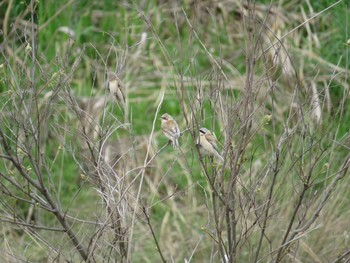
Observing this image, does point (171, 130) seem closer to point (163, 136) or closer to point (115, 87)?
point (115, 87)

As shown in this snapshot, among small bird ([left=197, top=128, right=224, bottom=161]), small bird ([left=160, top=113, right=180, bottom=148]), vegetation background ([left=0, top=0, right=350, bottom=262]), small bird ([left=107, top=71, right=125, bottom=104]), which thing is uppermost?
small bird ([left=107, top=71, right=125, bottom=104])

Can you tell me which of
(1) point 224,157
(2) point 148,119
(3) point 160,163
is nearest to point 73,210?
(3) point 160,163

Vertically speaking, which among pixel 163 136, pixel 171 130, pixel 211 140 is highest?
pixel 211 140

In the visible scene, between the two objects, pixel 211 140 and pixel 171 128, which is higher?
pixel 211 140

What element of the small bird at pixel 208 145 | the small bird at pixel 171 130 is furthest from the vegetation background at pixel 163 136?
the small bird at pixel 171 130

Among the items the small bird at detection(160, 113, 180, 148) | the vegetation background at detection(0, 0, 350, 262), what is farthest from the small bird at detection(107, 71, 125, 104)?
the small bird at detection(160, 113, 180, 148)

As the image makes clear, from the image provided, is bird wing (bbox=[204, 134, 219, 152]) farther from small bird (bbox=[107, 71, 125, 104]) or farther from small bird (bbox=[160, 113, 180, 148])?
small bird (bbox=[107, 71, 125, 104])

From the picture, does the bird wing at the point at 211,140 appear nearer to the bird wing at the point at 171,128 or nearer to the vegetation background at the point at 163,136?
the vegetation background at the point at 163,136

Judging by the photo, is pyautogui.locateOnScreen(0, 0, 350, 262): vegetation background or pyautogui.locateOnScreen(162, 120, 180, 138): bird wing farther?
pyautogui.locateOnScreen(0, 0, 350, 262): vegetation background

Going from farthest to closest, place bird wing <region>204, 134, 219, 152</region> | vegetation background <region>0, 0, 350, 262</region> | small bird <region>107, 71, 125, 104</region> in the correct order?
vegetation background <region>0, 0, 350, 262</region>
small bird <region>107, 71, 125, 104</region>
bird wing <region>204, 134, 219, 152</region>

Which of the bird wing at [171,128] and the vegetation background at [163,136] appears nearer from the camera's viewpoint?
the bird wing at [171,128]

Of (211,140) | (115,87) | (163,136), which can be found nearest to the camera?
(211,140)

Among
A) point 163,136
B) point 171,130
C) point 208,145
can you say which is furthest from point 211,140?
point 163,136

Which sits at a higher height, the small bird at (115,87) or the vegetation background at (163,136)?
the small bird at (115,87)
